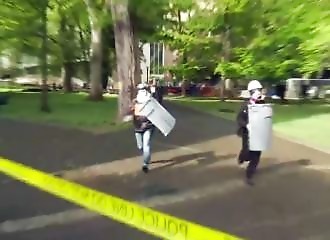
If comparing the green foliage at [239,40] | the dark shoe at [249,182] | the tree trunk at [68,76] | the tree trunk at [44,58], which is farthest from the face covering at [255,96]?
the tree trunk at [68,76]

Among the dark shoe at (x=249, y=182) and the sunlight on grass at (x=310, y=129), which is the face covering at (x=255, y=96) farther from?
the sunlight on grass at (x=310, y=129)

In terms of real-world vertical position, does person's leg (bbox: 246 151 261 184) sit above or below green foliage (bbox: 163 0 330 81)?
below

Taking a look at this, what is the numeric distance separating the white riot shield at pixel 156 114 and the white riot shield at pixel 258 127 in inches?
76.3

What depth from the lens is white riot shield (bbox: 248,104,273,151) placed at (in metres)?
9.65

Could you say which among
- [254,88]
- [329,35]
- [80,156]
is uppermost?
[329,35]

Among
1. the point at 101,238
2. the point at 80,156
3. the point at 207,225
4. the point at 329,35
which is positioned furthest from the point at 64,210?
the point at 329,35

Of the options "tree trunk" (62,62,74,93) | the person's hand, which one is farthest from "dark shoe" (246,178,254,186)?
"tree trunk" (62,62,74,93)

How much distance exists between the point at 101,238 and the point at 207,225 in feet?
4.30

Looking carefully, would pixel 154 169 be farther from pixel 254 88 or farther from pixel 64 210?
pixel 64 210

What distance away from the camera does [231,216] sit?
7.68 metres

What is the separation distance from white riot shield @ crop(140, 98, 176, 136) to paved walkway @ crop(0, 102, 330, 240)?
2.42ft

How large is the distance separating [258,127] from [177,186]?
1.57 metres

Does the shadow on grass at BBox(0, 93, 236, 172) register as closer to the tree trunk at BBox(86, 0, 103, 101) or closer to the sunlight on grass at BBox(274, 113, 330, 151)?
the sunlight on grass at BBox(274, 113, 330, 151)

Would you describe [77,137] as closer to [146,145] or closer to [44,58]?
[146,145]
